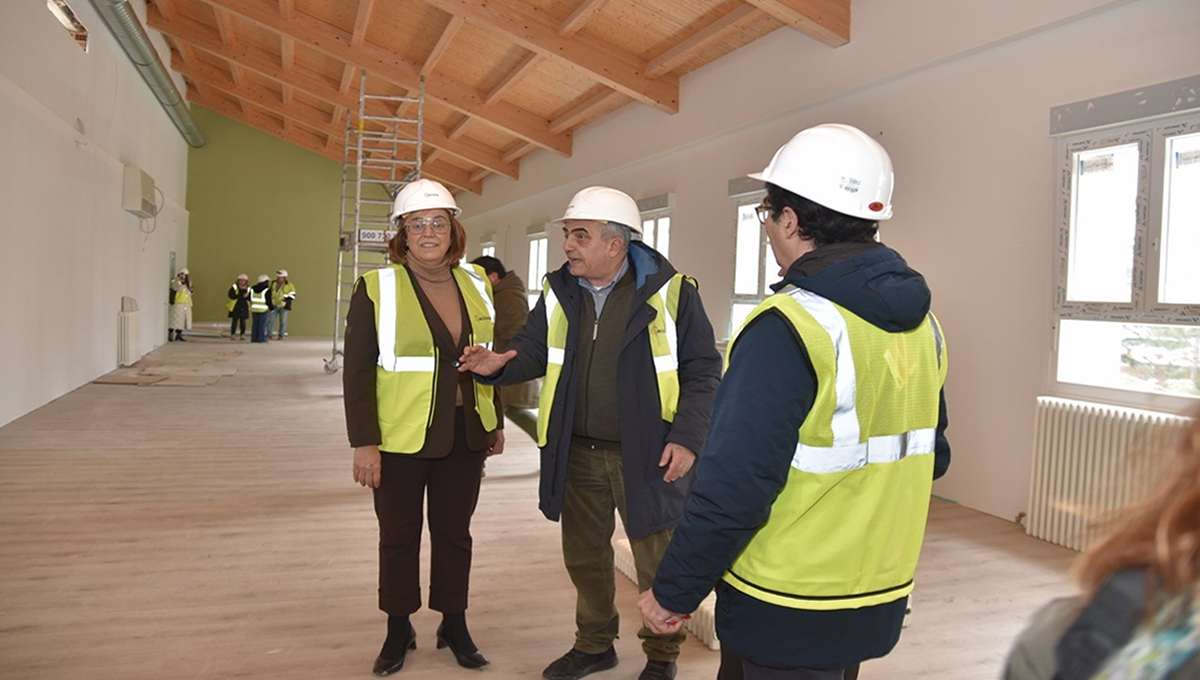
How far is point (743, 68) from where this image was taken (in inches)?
326

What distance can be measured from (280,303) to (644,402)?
18073 mm

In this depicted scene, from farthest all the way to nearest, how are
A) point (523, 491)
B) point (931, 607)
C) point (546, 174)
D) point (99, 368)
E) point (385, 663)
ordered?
1. point (546, 174)
2. point (99, 368)
3. point (523, 491)
4. point (931, 607)
5. point (385, 663)

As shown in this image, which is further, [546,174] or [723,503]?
[546,174]

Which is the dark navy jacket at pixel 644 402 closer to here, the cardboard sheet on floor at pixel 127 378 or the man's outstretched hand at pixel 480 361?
the man's outstretched hand at pixel 480 361

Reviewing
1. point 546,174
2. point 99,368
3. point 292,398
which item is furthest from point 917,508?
point 546,174

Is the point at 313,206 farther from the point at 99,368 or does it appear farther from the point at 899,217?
the point at 899,217

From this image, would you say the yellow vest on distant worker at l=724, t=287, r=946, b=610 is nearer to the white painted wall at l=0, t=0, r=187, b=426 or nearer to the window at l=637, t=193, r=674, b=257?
the white painted wall at l=0, t=0, r=187, b=426

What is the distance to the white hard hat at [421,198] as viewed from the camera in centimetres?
289

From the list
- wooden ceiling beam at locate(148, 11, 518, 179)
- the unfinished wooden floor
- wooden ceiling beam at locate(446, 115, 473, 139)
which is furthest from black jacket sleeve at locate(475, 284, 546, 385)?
wooden ceiling beam at locate(148, 11, 518, 179)

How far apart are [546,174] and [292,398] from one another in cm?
613

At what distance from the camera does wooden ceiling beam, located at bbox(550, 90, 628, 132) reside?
1070 centimetres

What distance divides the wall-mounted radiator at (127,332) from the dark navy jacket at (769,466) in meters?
12.2

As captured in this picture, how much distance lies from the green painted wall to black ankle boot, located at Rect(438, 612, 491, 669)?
19.2m

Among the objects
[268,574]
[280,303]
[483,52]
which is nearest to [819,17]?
[483,52]
